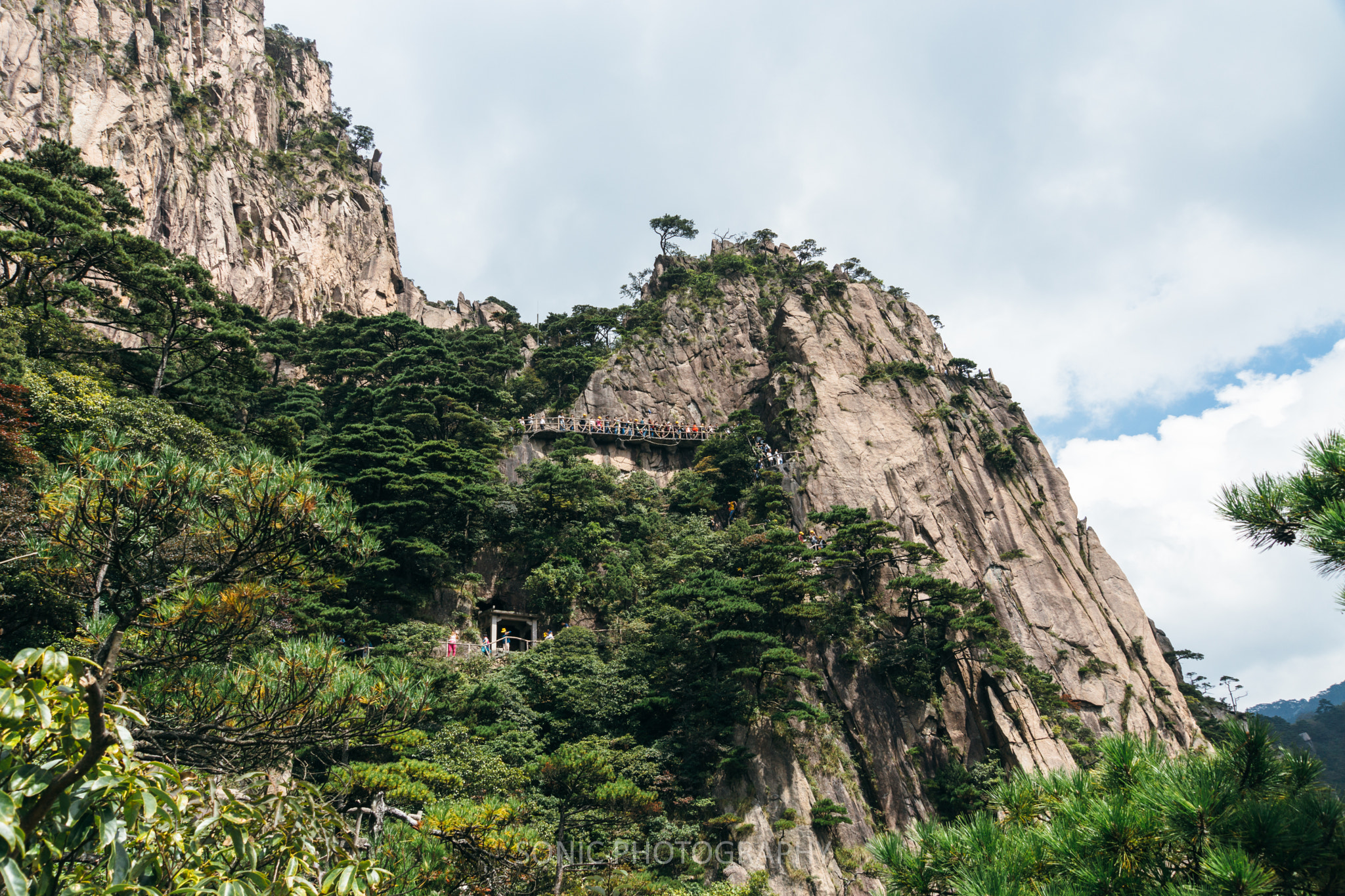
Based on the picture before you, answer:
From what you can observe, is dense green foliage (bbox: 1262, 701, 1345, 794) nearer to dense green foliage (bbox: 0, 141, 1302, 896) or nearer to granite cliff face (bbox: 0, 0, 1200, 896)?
granite cliff face (bbox: 0, 0, 1200, 896)

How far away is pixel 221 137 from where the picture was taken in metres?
41.5

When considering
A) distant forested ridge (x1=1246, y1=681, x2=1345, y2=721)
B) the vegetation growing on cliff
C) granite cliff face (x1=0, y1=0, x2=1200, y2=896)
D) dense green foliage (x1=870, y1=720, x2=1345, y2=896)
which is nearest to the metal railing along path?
granite cliff face (x1=0, y1=0, x2=1200, y2=896)

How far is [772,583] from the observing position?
68.5ft

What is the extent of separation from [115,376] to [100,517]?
1558cm

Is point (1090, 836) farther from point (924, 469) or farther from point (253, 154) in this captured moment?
point (253, 154)

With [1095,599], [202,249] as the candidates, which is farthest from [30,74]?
[1095,599]

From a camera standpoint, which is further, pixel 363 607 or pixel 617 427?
pixel 617 427

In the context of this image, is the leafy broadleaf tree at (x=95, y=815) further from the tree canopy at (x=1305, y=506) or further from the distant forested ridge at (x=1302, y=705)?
the distant forested ridge at (x=1302, y=705)

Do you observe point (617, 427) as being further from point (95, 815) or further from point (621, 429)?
point (95, 815)

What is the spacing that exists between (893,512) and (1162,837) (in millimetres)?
25879

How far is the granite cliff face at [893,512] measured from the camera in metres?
20.5

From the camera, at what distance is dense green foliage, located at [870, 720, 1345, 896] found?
4.28 meters

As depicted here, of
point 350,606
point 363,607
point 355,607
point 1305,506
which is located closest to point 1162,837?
point 1305,506

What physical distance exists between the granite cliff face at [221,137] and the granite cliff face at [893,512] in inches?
750
